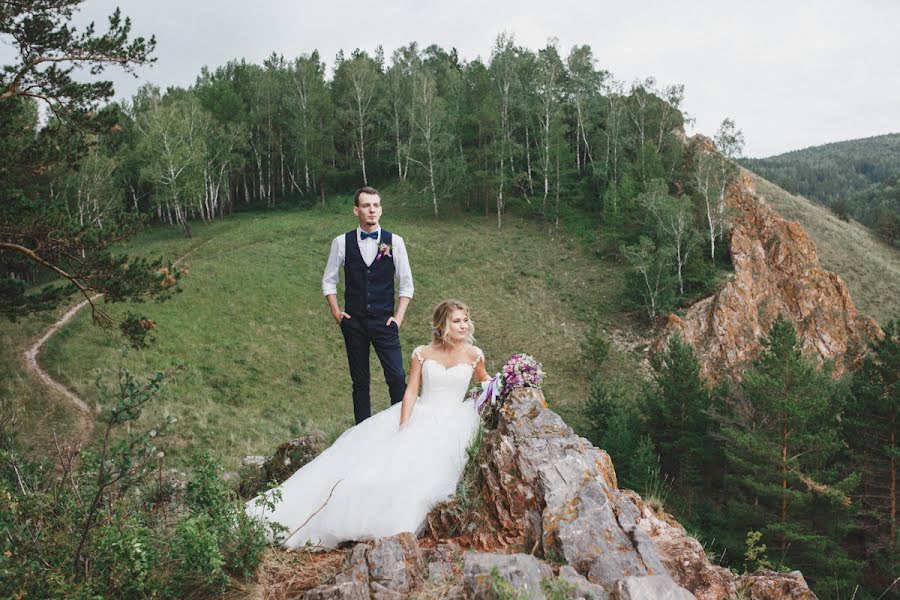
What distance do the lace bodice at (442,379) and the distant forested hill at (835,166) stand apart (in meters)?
118

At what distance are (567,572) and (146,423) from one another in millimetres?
13694

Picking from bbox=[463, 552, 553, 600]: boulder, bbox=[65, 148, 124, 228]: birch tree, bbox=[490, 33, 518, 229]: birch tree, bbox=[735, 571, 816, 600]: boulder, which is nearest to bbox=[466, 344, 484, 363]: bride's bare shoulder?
bbox=[463, 552, 553, 600]: boulder

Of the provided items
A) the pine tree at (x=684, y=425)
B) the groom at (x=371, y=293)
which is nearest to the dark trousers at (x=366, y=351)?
the groom at (x=371, y=293)

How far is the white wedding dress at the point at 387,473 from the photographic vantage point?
4.06 m

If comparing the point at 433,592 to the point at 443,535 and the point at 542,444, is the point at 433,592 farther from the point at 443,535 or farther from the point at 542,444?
the point at 542,444

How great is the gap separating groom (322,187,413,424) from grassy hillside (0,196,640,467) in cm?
185

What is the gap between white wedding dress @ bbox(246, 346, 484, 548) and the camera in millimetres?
4062

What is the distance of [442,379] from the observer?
5035 millimetres

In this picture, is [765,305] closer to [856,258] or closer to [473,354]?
[856,258]

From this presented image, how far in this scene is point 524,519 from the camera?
3736 mm

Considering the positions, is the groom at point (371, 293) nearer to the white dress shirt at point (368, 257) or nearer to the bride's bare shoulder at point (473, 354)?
the white dress shirt at point (368, 257)

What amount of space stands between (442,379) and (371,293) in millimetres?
1393

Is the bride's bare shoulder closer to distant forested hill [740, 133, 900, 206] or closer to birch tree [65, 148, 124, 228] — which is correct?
birch tree [65, 148, 124, 228]

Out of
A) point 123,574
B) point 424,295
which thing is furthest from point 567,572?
point 424,295
